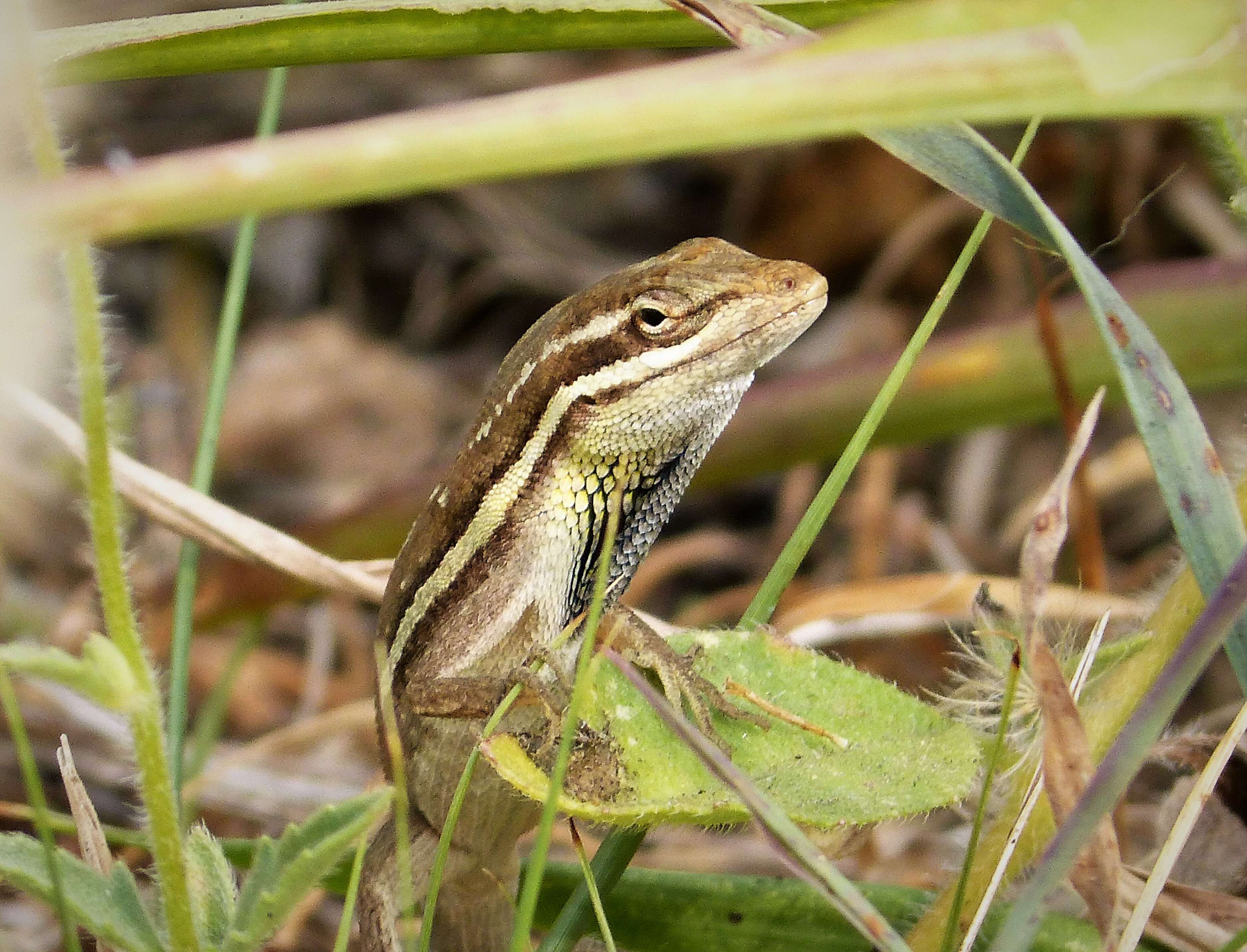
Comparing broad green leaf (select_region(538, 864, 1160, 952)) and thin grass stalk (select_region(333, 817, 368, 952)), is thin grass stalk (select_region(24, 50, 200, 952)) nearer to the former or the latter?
thin grass stalk (select_region(333, 817, 368, 952))

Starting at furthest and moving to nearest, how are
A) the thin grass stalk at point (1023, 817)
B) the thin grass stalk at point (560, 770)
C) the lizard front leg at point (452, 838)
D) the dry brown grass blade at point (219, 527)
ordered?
1. the dry brown grass blade at point (219, 527)
2. the lizard front leg at point (452, 838)
3. the thin grass stalk at point (1023, 817)
4. the thin grass stalk at point (560, 770)

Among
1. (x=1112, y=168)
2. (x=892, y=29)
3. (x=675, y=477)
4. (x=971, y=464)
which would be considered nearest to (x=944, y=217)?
(x=1112, y=168)

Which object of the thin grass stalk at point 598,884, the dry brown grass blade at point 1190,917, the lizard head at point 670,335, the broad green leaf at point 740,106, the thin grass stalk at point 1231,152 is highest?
the broad green leaf at point 740,106

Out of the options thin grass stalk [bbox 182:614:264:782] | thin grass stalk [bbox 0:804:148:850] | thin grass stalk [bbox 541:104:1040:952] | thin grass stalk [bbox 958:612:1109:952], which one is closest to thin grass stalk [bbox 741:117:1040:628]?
thin grass stalk [bbox 541:104:1040:952]

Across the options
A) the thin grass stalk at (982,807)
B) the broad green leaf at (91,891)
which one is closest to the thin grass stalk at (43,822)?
the broad green leaf at (91,891)

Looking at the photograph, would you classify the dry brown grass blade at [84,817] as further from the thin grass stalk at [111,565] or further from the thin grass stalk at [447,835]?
the thin grass stalk at [447,835]

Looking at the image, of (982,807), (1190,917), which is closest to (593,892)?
(982,807)

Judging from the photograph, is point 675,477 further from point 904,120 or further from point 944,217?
point 944,217
